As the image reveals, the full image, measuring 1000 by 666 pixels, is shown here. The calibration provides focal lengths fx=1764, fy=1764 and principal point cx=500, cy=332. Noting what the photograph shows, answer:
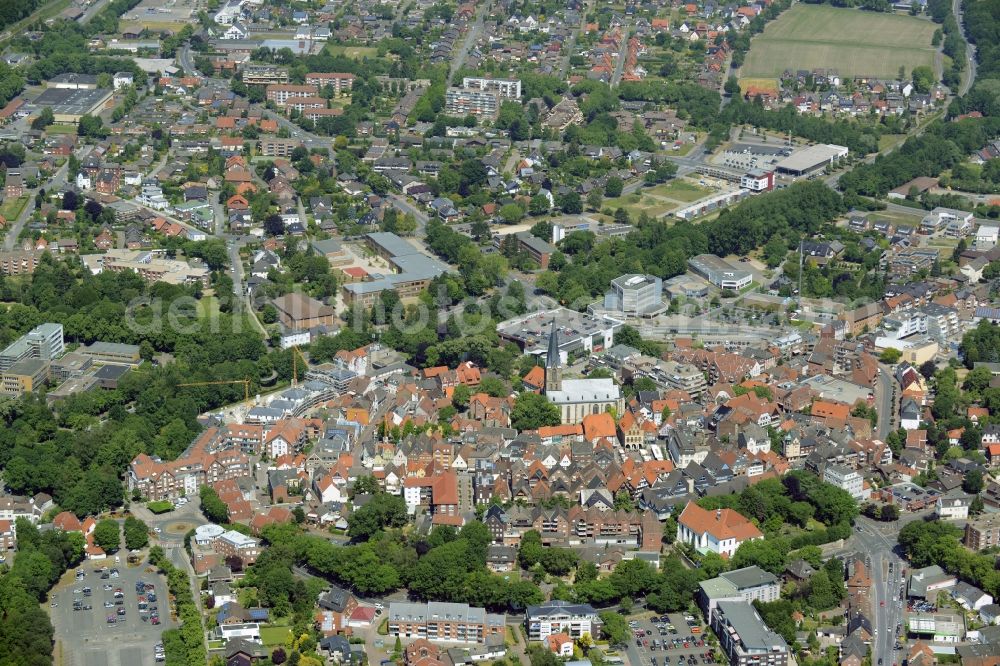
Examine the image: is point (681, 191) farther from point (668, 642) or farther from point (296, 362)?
point (668, 642)

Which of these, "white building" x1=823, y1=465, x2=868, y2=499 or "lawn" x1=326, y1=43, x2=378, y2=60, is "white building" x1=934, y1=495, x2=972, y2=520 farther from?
"lawn" x1=326, y1=43, x2=378, y2=60

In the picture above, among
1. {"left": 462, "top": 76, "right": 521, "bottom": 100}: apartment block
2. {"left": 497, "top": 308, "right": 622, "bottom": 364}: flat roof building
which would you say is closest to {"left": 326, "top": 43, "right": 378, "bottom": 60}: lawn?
{"left": 462, "top": 76, "right": 521, "bottom": 100}: apartment block

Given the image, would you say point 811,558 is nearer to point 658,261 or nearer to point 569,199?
point 658,261

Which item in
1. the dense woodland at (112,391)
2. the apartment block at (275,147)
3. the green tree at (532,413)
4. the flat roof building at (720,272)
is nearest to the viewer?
the dense woodland at (112,391)

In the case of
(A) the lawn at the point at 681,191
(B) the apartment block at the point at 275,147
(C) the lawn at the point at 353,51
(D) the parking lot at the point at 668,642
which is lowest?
(A) the lawn at the point at 681,191

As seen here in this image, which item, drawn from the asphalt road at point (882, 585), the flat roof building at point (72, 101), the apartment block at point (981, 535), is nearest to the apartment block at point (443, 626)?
the asphalt road at point (882, 585)

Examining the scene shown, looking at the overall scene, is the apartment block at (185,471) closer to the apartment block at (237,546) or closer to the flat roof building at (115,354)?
the apartment block at (237,546)

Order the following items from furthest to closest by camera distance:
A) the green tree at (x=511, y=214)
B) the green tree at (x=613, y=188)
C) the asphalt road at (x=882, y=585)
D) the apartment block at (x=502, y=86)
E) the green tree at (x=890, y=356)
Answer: the apartment block at (x=502, y=86), the green tree at (x=613, y=188), the green tree at (x=511, y=214), the green tree at (x=890, y=356), the asphalt road at (x=882, y=585)

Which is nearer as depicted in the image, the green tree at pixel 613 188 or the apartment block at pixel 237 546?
the apartment block at pixel 237 546
